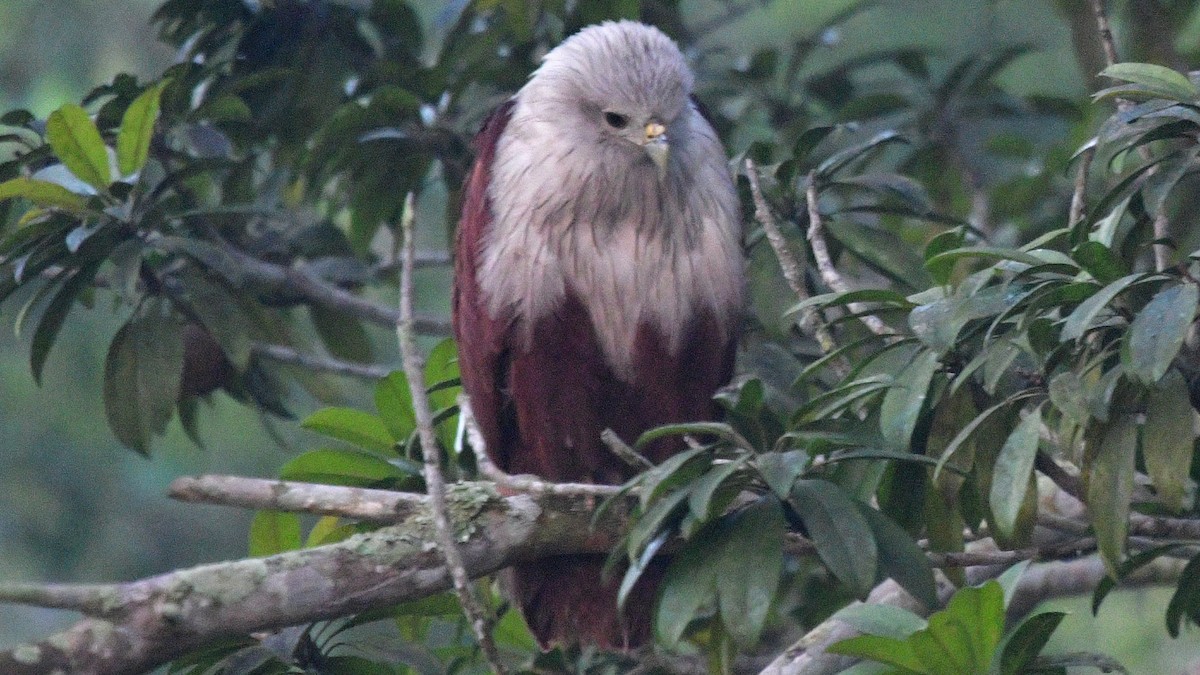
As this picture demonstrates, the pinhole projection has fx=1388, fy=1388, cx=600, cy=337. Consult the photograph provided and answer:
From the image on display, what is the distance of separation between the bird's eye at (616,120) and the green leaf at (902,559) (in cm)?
106

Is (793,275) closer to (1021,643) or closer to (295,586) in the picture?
(1021,643)

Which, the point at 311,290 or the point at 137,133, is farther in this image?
the point at 311,290

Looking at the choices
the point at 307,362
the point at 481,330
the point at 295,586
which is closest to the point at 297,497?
the point at 295,586

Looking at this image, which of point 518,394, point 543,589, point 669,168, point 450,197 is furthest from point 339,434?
point 450,197

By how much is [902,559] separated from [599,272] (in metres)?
0.95

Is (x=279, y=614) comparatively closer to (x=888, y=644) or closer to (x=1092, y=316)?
(x=888, y=644)

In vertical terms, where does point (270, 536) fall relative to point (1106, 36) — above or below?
below

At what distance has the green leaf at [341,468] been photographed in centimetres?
245

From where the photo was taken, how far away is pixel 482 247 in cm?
263

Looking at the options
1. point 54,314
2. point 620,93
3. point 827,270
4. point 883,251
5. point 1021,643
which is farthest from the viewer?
point 54,314

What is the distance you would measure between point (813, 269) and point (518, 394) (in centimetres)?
71

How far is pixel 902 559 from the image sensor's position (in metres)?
1.83

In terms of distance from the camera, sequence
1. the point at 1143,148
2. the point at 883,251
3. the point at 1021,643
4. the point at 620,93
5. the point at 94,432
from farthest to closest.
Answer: the point at 94,432, the point at 883,251, the point at 620,93, the point at 1143,148, the point at 1021,643

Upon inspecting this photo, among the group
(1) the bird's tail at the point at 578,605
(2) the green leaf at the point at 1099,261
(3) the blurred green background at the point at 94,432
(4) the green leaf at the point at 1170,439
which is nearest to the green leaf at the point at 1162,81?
(2) the green leaf at the point at 1099,261
